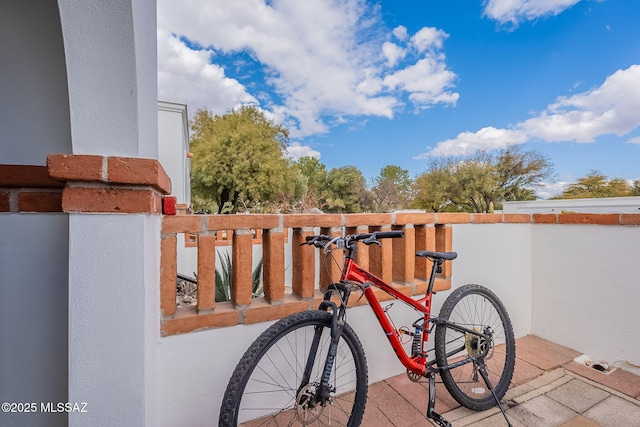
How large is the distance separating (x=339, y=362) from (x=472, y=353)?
0.81m

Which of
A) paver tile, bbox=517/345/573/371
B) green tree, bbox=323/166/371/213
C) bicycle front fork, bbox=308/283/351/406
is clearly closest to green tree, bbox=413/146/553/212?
Answer: green tree, bbox=323/166/371/213

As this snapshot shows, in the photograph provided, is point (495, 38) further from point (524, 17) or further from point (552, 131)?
point (552, 131)

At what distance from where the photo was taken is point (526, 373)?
1982 millimetres

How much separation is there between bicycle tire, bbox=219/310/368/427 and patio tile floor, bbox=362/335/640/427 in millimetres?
175

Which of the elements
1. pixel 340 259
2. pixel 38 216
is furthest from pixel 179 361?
pixel 340 259

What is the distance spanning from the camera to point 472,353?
1752 millimetres

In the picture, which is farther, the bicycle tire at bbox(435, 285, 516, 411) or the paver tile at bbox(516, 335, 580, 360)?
the paver tile at bbox(516, 335, 580, 360)

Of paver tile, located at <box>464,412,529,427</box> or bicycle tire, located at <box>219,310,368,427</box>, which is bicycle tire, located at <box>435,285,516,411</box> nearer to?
paver tile, located at <box>464,412,529,427</box>

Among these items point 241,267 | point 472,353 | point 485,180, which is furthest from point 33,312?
point 485,180

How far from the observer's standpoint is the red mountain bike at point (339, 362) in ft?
4.00

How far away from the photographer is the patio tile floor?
1.54 m

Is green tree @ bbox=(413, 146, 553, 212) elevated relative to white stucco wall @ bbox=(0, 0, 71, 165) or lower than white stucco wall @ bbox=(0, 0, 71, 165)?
elevated

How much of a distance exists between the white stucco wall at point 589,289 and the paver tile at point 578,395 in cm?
52

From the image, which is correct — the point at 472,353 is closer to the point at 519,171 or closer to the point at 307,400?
the point at 307,400
